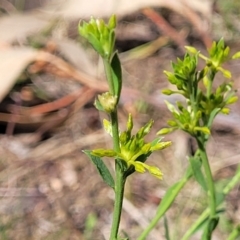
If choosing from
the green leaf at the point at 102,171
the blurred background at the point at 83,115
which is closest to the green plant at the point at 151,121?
the green leaf at the point at 102,171

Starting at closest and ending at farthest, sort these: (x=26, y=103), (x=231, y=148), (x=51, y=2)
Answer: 1. (x=231, y=148)
2. (x=26, y=103)
3. (x=51, y=2)

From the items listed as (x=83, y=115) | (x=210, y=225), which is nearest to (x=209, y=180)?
(x=210, y=225)

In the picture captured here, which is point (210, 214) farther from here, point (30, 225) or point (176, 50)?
point (176, 50)

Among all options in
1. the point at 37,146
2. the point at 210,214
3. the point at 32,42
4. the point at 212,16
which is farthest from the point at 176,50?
the point at 210,214

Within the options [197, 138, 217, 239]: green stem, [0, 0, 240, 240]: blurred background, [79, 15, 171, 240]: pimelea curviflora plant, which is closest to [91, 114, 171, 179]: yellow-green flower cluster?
[79, 15, 171, 240]: pimelea curviflora plant

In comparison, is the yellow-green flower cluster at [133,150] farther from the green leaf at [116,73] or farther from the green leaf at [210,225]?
the green leaf at [210,225]

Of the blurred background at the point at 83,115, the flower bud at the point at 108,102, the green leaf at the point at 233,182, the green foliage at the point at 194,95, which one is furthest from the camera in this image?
the blurred background at the point at 83,115
